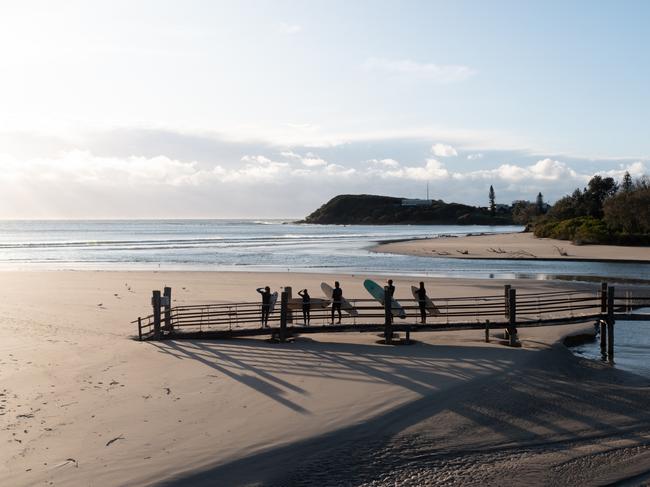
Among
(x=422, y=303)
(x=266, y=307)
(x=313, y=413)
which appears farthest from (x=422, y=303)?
(x=313, y=413)

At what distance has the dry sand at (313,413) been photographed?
10.6 metres

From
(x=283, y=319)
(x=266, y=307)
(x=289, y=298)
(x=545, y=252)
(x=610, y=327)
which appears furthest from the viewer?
(x=545, y=252)

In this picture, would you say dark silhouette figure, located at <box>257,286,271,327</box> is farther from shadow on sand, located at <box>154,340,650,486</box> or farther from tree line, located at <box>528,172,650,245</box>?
tree line, located at <box>528,172,650,245</box>

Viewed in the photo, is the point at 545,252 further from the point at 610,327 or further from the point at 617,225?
the point at 610,327

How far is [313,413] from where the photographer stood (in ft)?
43.3

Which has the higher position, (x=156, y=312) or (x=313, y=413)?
(x=156, y=312)

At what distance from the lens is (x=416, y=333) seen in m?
22.1

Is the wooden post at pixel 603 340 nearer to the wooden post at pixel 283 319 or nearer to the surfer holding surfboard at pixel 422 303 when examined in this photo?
the surfer holding surfboard at pixel 422 303

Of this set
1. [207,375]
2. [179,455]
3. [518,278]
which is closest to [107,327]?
[207,375]

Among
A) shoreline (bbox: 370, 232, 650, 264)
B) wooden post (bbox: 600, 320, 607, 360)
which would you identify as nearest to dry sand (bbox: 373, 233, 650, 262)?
shoreline (bbox: 370, 232, 650, 264)

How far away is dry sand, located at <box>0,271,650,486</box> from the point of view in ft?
34.9

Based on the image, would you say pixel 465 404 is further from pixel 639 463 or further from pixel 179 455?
pixel 179 455

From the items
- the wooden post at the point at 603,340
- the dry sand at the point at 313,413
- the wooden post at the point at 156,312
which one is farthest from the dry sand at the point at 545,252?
the wooden post at the point at 156,312

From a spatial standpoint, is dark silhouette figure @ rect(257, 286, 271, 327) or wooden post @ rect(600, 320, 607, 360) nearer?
wooden post @ rect(600, 320, 607, 360)
